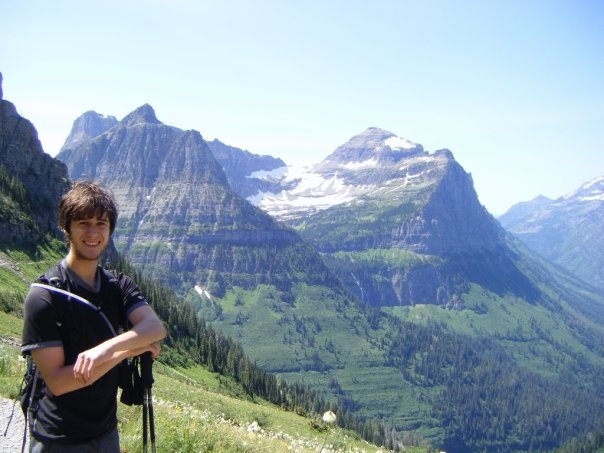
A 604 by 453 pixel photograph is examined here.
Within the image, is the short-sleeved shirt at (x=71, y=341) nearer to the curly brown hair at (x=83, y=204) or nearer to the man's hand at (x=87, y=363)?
the man's hand at (x=87, y=363)

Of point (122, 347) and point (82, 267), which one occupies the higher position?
point (82, 267)

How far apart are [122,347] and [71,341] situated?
0.72 metres

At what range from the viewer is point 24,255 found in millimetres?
83438

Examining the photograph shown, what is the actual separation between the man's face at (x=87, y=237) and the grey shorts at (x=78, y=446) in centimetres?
235

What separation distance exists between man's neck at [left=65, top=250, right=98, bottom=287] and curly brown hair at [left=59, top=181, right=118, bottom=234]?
371 millimetres

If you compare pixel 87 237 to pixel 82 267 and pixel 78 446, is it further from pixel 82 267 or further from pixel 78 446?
pixel 78 446

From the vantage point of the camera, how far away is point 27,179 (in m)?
114

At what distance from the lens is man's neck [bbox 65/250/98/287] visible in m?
6.37

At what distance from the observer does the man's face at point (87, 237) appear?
637cm

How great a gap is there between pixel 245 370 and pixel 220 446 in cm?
10783

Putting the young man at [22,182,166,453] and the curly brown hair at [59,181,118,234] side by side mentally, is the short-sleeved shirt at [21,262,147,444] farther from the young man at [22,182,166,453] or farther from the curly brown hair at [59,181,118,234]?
the curly brown hair at [59,181,118,234]

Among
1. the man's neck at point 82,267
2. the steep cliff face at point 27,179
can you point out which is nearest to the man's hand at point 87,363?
the man's neck at point 82,267

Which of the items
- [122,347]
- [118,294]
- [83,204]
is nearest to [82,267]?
[118,294]

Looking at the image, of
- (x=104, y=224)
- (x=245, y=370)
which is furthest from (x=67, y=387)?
(x=245, y=370)
